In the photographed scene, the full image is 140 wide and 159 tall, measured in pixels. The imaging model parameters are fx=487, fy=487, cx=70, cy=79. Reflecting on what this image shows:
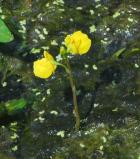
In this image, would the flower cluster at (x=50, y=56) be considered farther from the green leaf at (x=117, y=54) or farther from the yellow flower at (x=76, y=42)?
the green leaf at (x=117, y=54)

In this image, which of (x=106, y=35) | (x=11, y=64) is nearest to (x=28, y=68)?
(x=11, y=64)

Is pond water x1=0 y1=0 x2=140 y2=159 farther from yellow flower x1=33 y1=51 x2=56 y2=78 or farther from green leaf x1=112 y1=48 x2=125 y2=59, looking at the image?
yellow flower x1=33 y1=51 x2=56 y2=78

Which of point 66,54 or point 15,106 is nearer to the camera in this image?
point 66,54

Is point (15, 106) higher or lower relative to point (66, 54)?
lower

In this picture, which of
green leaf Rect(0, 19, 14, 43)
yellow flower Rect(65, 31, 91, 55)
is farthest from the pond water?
yellow flower Rect(65, 31, 91, 55)

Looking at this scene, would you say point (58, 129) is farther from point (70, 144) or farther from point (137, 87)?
point (137, 87)

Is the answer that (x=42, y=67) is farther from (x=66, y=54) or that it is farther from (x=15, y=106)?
(x=15, y=106)

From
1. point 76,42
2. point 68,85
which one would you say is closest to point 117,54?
point 68,85

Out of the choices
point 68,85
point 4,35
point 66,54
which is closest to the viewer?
point 66,54

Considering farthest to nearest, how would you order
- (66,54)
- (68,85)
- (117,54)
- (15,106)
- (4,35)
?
(117,54) → (68,85) → (15,106) → (4,35) → (66,54)
